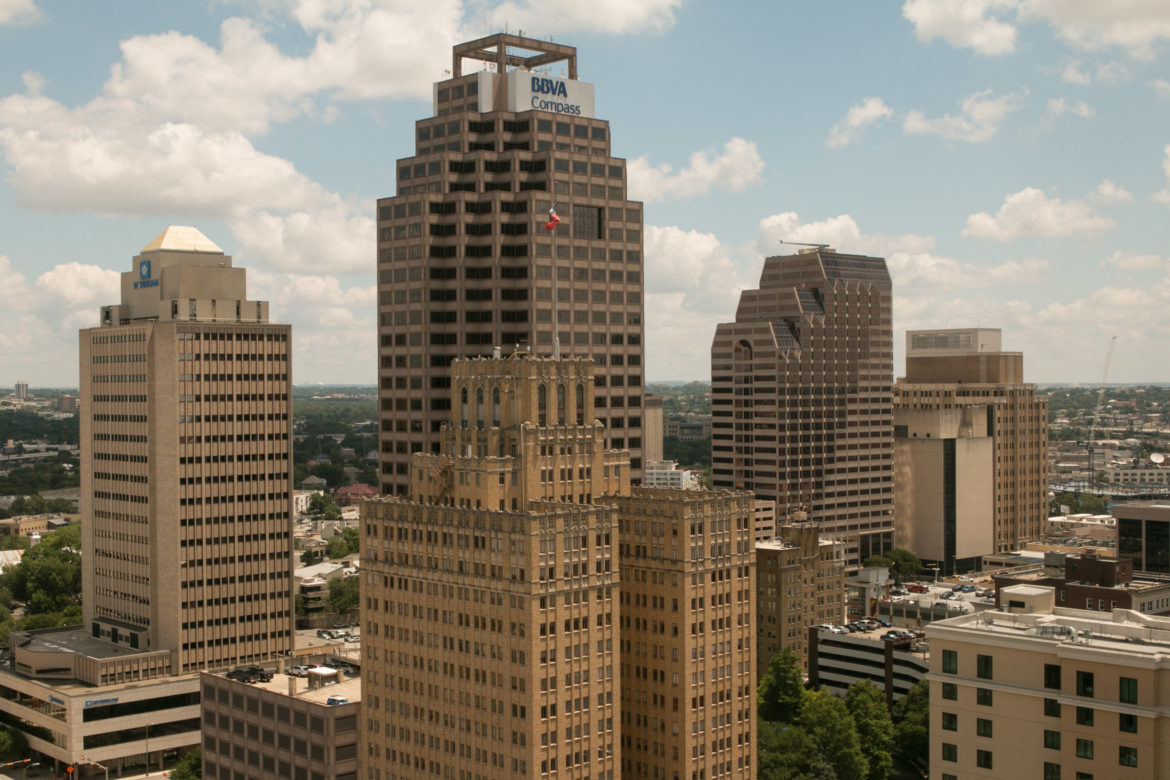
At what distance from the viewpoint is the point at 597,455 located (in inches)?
6393

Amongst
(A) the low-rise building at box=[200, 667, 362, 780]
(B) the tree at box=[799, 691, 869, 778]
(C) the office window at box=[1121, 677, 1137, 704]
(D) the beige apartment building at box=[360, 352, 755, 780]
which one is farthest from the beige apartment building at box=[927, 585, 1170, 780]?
(B) the tree at box=[799, 691, 869, 778]

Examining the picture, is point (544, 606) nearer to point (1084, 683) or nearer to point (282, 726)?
point (282, 726)

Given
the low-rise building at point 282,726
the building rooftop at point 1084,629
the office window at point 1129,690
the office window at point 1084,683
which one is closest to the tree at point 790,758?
the low-rise building at point 282,726

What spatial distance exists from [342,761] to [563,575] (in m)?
46.2

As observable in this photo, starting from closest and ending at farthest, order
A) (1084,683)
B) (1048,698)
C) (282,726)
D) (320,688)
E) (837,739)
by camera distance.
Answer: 1. (1084,683)
2. (1048,698)
3. (282,726)
4. (320,688)
5. (837,739)

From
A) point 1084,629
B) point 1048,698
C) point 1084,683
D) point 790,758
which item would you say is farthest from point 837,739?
point 1084,683

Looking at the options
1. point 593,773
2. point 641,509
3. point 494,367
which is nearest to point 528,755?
point 593,773

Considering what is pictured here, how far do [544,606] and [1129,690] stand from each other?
2793 inches

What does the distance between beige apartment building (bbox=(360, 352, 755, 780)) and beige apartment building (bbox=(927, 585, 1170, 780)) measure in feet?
188

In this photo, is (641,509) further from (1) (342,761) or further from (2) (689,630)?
(1) (342,761)

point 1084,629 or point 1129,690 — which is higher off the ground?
point 1084,629

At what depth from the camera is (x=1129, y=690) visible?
→ 266ft

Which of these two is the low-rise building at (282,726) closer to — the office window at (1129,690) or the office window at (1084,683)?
the office window at (1084,683)

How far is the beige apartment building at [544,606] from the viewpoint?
141000 millimetres
